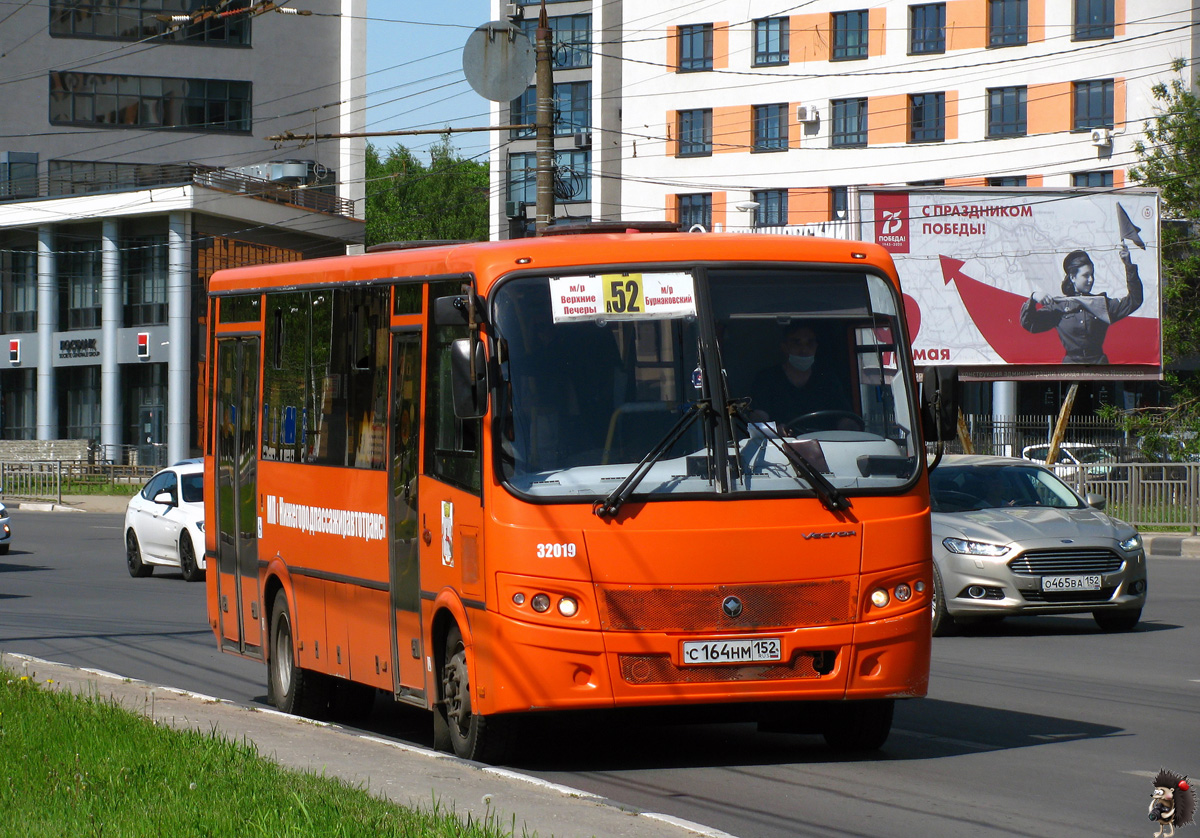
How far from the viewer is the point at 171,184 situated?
62.3 metres

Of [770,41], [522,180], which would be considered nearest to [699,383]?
[770,41]

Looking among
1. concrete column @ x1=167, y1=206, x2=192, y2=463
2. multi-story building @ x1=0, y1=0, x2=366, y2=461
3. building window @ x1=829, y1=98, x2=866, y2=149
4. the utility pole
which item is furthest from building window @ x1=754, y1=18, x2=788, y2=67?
the utility pole

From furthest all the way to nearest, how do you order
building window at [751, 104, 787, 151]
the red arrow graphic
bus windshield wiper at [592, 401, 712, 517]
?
building window at [751, 104, 787, 151], the red arrow graphic, bus windshield wiper at [592, 401, 712, 517]

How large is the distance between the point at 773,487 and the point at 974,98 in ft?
172

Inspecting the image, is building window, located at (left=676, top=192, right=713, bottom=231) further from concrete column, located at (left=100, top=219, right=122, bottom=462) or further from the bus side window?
the bus side window

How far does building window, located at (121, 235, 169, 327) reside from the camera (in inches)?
2532

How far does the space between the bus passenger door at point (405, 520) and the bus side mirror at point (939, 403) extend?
2.58 meters

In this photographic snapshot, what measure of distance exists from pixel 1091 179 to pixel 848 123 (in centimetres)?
873

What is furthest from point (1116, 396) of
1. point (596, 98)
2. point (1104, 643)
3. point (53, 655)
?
point (53, 655)

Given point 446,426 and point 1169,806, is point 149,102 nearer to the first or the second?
point 446,426

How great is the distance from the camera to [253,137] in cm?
7306

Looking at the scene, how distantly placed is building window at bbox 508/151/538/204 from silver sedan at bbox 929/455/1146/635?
2532 inches

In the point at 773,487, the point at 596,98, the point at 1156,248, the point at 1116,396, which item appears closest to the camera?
the point at 773,487

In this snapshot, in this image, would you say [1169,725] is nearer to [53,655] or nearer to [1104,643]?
[1104,643]
